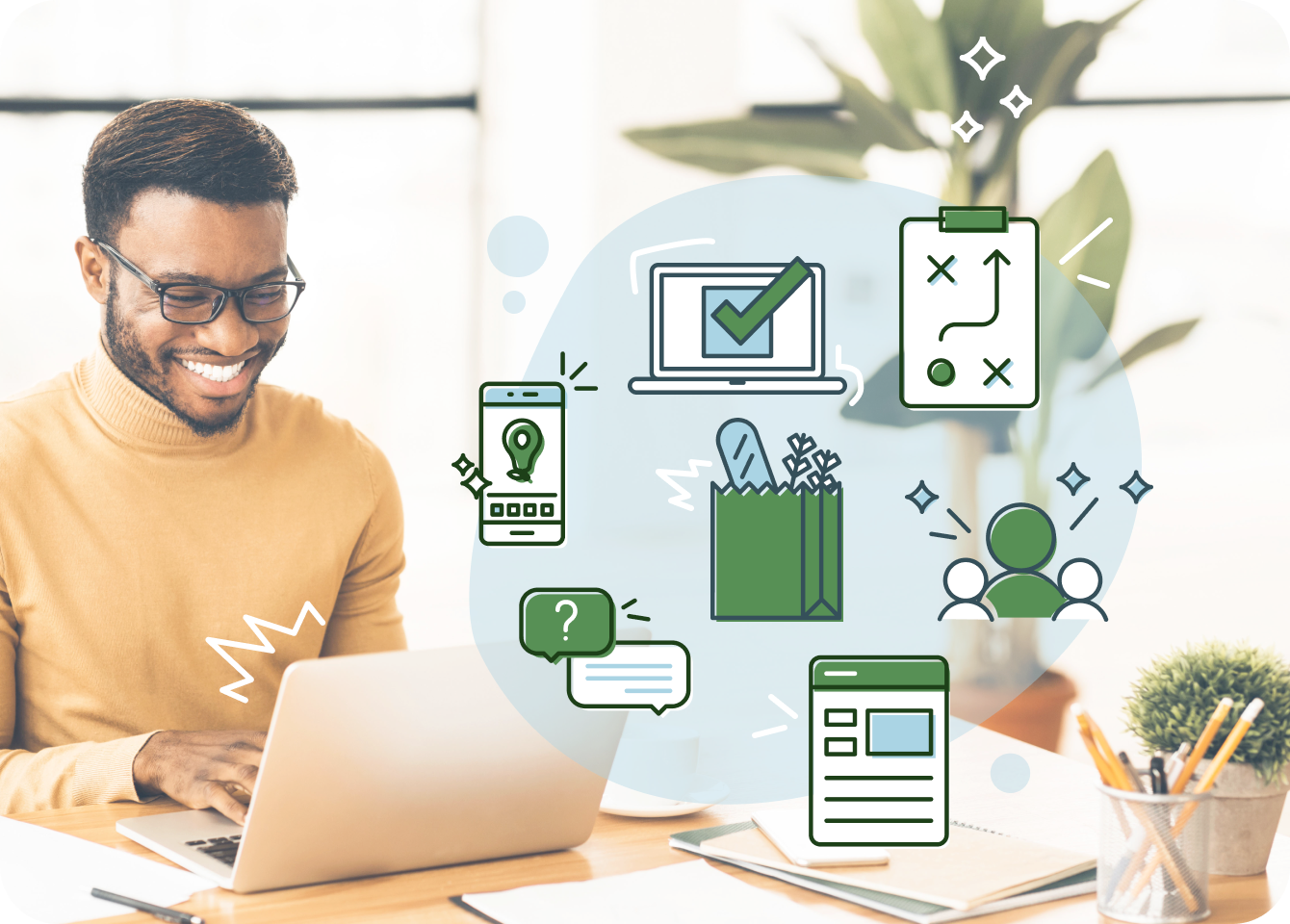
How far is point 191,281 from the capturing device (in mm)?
1105

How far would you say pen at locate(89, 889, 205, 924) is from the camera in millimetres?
686

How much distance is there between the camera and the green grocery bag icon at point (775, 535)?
1.00 meters

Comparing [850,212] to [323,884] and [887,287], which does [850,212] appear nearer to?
[887,287]

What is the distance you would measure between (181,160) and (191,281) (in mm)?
122

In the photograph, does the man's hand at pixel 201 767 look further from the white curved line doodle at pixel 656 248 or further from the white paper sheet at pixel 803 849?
the white curved line doodle at pixel 656 248

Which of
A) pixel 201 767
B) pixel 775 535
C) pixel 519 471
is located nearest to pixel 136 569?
pixel 201 767

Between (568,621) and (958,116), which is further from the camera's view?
(958,116)

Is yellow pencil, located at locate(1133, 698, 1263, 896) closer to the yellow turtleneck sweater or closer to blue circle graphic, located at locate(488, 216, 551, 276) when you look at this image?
blue circle graphic, located at locate(488, 216, 551, 276)

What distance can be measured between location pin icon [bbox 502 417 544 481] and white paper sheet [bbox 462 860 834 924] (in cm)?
37

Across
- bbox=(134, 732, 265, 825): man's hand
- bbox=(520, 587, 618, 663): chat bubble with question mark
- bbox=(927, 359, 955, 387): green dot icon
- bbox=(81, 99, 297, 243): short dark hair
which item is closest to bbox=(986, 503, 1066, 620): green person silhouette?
bbox=(927, 359, 955, 387): green dot icon

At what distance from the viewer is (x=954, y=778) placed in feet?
3.31

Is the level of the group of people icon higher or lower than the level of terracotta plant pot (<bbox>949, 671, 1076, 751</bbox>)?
higher

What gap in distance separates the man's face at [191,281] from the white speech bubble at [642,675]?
18.9 inches

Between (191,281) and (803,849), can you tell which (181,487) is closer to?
(191,281)
